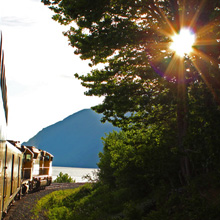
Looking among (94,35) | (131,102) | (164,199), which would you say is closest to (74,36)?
(94,35)

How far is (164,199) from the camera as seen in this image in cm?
1208

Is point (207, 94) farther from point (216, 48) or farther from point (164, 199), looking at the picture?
point (164, 199)

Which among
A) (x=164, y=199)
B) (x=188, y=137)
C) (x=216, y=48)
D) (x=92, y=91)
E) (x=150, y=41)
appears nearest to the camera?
(x=188, y=137)

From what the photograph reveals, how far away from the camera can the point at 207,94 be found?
10742mm

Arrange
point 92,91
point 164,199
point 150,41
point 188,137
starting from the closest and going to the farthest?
point 188,137 → point 164,199 → point 150,41 → point 92,91

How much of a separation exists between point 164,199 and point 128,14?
25.0 feet

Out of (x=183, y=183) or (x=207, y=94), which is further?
(x=183, y=183)

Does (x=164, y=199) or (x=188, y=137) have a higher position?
(x=188, y=137)

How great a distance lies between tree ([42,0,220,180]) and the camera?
1121 centimetres

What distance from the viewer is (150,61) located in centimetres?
1333

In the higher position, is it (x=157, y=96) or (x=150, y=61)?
(x=150, y=61)

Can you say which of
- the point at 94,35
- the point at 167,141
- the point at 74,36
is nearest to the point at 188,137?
the point at 167,141

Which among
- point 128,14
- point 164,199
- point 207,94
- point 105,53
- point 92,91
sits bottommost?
point 164,199

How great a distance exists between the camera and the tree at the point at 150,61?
11211 mm
